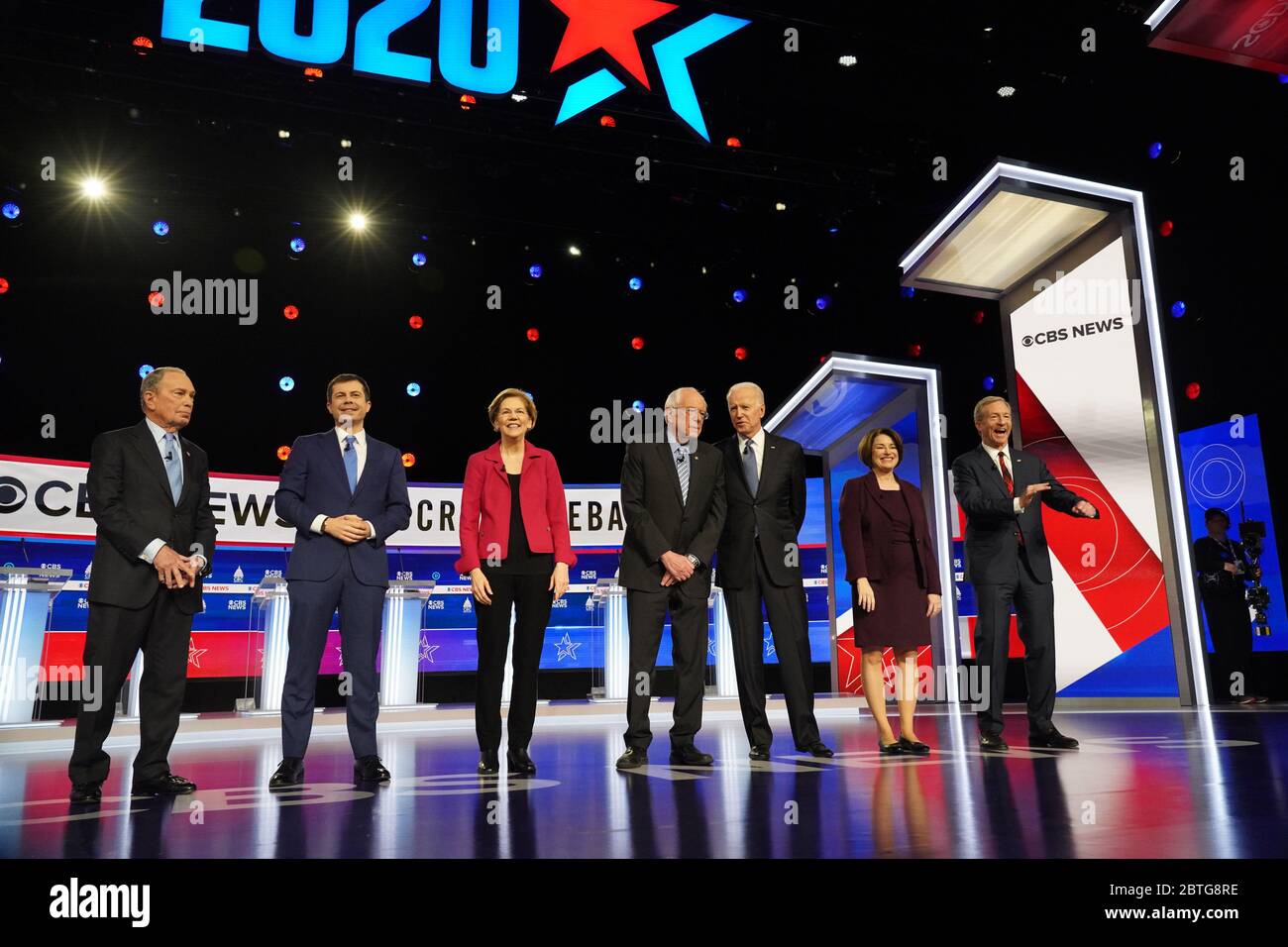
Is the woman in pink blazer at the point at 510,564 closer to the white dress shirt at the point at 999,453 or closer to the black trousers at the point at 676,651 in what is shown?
the black trousers at the point at 676,651

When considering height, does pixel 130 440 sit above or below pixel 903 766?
above

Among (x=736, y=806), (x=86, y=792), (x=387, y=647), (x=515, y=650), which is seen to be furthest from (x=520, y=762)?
(x=387, y=647)

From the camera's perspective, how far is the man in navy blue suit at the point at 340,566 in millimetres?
3309

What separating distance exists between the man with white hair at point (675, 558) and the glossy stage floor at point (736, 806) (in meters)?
0.24

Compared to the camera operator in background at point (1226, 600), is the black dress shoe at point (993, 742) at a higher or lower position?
lower

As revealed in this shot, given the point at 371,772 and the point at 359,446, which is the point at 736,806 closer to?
the point at 371,772

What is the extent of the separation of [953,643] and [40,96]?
8.97 meters

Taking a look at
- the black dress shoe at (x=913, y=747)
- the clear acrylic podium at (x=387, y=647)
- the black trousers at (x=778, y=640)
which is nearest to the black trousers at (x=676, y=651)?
the black trousers at (x=778, y=640)

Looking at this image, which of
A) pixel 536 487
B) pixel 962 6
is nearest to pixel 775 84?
pixel 962 6

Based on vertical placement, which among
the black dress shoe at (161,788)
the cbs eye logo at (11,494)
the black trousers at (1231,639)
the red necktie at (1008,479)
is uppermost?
the cbs eye logo at (11,494)

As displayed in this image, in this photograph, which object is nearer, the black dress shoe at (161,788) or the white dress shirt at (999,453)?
the black dress shoe at (161,788)

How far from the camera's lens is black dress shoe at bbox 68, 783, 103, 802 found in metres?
2.93

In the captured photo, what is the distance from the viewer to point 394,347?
1174 centimetres
